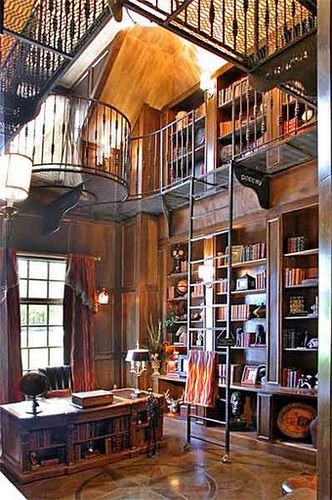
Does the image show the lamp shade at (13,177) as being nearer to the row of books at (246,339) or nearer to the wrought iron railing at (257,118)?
the wrought iron railing at (257,118)

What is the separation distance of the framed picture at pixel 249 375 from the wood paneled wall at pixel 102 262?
8.45 ft

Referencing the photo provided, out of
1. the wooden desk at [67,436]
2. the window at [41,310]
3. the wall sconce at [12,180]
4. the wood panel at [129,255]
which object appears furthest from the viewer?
the wood panel at [129,255]

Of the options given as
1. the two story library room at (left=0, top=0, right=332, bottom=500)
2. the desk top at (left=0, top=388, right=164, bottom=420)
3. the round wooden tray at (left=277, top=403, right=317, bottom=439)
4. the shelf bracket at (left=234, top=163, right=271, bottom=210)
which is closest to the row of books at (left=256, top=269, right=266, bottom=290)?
the two story library room at (left=0, top=0, right=332, bottom=500)

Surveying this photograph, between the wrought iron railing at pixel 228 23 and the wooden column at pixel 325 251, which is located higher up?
the wrought iron railing at pixel 228 23

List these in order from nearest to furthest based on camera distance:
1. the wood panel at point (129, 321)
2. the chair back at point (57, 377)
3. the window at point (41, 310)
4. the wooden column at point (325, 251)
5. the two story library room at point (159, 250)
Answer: the wooden column at point (325, 251) → the two story library room at point (159, 250) → the chair back at point (57, 377) → the window at point (41, 310) → the wood panel at point (129, 321)

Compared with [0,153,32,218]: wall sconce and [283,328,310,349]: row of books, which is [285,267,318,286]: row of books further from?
[0,153,32,218]: wall sconce

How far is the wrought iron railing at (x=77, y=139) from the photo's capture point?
6.48 m

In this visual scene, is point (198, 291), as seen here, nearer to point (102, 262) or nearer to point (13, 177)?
point (102, 262)

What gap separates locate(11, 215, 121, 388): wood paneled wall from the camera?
761cm

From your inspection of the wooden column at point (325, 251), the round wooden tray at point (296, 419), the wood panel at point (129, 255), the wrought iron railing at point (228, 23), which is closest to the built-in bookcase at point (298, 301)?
the round wooden tray at point (296, 419)

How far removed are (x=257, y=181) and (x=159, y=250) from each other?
2574 mm

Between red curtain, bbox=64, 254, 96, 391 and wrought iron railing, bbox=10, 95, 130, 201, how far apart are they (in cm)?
131

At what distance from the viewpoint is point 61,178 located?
6.27 m

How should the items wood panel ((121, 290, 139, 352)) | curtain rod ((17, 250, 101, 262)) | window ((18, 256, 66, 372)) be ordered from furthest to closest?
wood panel ((121, 290, 139, 352)) → window ((18, 256, 66, 372)) → curtain rod ((17, 250, 101, 262))
